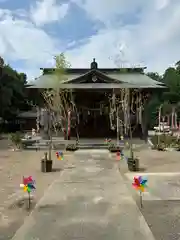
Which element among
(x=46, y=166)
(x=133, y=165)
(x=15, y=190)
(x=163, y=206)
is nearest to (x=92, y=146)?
(x=133, y=165)

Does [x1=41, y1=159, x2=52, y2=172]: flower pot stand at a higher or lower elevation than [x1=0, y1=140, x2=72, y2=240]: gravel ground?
higher

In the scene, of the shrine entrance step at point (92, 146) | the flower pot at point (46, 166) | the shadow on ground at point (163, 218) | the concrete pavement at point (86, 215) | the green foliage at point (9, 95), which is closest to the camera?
the concrete pavement at point (86, 215)

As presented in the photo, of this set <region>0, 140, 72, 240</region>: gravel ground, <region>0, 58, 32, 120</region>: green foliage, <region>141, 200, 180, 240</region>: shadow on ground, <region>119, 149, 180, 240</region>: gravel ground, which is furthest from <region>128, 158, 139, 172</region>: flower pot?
<region>0, 58, 32, 120</region>: green foliage

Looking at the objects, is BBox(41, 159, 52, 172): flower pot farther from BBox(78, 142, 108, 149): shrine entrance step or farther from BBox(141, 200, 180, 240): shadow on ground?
BBox(78, 142, 108, 149): shrine entrance step

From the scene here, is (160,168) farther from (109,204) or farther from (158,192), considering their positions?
(109,204)

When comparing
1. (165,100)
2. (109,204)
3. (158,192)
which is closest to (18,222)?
(109,204)

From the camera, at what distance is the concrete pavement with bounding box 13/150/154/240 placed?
504cm

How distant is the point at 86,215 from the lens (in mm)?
6023

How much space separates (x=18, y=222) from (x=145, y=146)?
17354 millimetres

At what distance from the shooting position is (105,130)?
26.5 metres

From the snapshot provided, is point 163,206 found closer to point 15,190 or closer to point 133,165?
point 15,190

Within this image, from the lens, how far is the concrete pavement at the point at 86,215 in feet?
16.5

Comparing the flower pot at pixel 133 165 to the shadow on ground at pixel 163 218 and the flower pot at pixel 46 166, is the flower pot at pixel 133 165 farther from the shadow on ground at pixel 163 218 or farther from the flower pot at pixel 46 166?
the shadow on ground at pixel 163 218

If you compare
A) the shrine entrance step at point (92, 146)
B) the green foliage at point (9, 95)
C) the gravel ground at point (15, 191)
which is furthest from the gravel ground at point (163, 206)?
the green foliage at point (9, 95)
